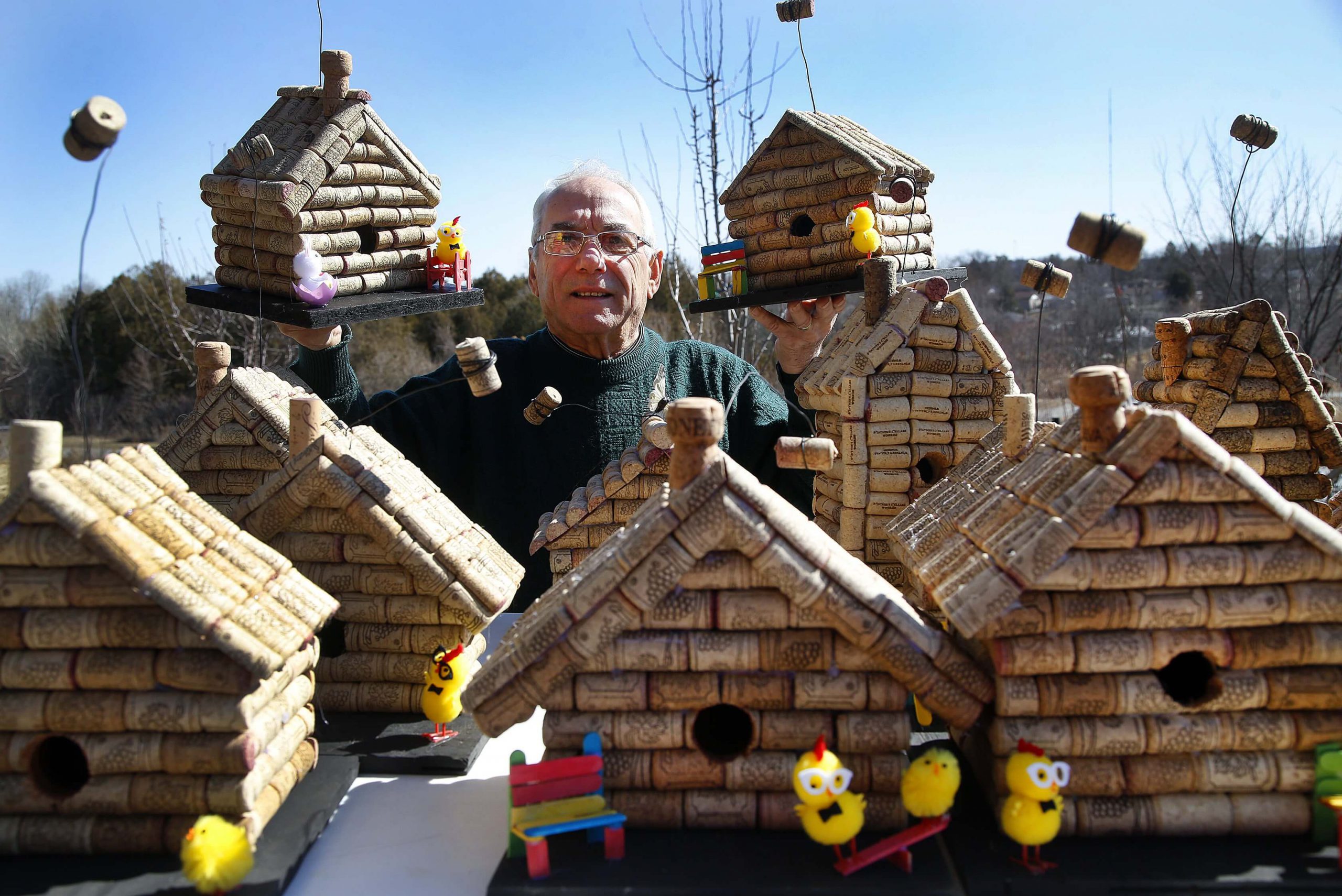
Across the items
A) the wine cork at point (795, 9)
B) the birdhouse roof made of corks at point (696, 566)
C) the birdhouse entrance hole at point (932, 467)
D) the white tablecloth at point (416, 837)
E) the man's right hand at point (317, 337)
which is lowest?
the white tablecloth at point (416, 837)

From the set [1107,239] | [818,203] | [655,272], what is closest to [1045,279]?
[1107,239]

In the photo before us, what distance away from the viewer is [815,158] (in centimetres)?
618

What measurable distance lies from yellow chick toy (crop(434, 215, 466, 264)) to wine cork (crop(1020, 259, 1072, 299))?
126 inches

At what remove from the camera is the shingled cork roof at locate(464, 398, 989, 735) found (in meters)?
2.88

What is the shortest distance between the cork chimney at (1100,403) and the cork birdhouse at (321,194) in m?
3.78

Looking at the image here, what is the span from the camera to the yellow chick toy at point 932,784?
284 centimetres

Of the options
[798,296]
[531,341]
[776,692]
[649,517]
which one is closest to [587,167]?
[531,341]

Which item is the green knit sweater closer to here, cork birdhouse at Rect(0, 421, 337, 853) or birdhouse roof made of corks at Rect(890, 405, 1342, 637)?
cork birdhouse at Rect(0, 421, 337, 853)

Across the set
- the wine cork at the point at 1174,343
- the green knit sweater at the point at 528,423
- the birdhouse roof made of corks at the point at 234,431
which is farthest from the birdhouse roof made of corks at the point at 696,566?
the wine cork at the point at 1174,343

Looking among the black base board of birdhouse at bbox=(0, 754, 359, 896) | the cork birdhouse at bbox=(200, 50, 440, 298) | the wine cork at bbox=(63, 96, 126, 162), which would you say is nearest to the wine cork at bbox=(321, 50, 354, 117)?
the cork birdhouse at bbox=(200, 50, 440, 298)

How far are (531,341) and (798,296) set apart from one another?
1.74 m

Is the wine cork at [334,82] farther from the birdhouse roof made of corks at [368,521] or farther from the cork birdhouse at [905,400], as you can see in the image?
the cork birdhouse at [905,400]

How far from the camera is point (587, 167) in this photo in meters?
5.96

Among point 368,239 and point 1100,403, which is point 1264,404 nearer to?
point 1100,403
